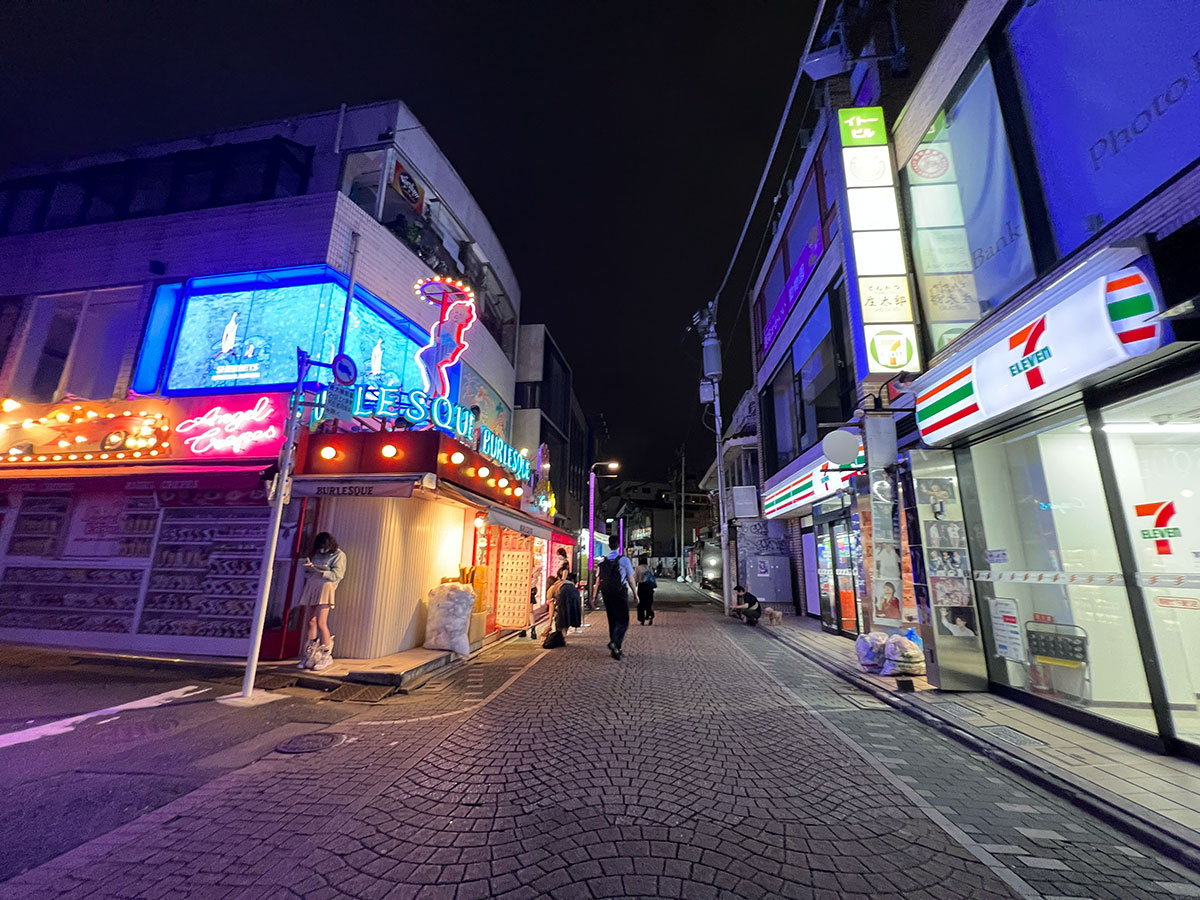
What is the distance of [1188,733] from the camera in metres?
4.45

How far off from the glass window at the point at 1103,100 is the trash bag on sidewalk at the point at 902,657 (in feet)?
19.2

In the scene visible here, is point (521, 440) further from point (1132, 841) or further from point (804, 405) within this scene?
point (1132, 841)

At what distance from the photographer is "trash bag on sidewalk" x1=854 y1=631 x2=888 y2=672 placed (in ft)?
26.0

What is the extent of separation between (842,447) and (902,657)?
3529 millimetres

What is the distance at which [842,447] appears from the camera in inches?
339

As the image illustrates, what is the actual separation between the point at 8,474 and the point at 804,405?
19726mm

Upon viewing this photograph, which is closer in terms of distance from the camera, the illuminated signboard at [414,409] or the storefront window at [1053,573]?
the storefront window at [1053,573]

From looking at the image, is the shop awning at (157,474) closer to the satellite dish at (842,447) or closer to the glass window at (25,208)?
the glass window at (25,208)

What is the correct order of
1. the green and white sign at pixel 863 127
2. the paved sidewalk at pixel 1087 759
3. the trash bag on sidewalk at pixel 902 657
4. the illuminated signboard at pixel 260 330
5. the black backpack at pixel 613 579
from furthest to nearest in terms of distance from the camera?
the black backpack at pixel 613 579
the illuminated signboard at pixel 260 330
the green and white sign at pixel 863 127
the trash bag on sidewalk at pixel 902 657
the paved sidewalk at pixel 1087 759

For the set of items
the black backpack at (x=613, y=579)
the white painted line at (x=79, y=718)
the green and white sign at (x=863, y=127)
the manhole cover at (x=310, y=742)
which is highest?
the green and white sign at (x=863, y=127)

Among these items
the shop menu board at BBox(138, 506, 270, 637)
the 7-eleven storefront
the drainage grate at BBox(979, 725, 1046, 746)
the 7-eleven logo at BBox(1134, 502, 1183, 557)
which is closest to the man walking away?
the shop menu board at BBox(138, 506, 270, 637)


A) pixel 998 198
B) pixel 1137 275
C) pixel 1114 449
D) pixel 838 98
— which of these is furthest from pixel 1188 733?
pixel 838 98

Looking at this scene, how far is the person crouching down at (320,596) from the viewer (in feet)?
24.4

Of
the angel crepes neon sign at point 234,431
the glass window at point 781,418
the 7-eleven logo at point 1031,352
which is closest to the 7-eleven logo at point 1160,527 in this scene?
the 7-eleven logo at point 1031,352
